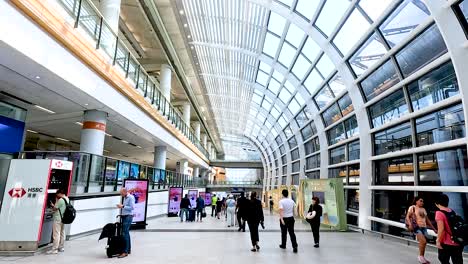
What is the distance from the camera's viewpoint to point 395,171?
9.94m

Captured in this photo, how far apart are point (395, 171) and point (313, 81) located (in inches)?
309

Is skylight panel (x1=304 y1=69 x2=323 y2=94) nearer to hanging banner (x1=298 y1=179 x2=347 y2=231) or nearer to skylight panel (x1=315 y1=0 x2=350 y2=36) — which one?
skylight panel (x1=315 y1=0 x2=350 y2=36)

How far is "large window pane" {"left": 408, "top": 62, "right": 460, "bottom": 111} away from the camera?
7.45 m

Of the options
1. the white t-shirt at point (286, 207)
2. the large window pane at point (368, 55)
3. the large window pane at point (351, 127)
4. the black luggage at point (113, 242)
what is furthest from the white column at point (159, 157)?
the white t-shirt at point (286, 207)

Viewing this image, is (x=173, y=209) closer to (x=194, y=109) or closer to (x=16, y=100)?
(x=16, y=100)

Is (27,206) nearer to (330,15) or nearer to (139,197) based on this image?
(139,197)

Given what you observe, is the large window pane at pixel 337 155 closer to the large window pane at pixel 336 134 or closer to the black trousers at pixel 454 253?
the large window pane at pixel 336 134

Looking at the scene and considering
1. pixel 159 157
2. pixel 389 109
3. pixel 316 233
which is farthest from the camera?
pixel 159 157

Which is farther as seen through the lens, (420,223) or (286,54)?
(286,54)

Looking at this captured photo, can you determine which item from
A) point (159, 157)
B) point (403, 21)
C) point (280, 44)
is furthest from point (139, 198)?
point (280, 44)

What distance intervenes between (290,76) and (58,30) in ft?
43.8

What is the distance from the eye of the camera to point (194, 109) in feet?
107

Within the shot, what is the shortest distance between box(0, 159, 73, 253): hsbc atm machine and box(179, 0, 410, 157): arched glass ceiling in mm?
10286

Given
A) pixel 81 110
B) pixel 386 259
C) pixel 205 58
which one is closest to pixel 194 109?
Answer: pixel 205 58
